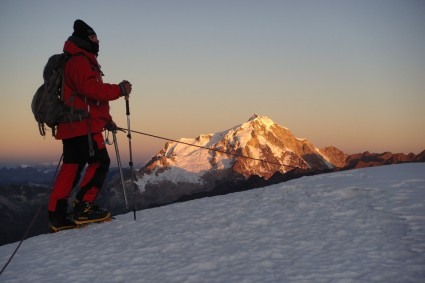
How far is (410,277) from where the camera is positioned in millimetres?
4004

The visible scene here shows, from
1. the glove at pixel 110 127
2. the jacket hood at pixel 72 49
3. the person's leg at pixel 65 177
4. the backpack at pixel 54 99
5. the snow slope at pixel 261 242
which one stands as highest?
the jacket hood at pixel 72 49

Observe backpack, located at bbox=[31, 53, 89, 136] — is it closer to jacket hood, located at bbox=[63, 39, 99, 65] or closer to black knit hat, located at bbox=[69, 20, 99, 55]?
jacket hood, located at bbox=[63, 39, 99, 65]

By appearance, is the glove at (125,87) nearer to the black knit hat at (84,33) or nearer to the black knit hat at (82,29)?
the black knit hat at (84,33)

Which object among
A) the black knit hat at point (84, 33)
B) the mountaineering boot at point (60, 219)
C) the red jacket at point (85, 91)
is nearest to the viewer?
the red jacket at point (85, 91)

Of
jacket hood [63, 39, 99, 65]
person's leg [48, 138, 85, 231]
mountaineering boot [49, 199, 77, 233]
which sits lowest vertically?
mountaineering boot [49, 199, 77, 233]

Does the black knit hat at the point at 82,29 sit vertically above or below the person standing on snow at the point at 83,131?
above

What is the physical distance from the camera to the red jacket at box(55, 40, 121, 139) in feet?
22.2

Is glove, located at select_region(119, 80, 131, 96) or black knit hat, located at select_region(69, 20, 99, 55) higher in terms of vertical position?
black knit hat, located at select_region(69, 20, 99, 55)

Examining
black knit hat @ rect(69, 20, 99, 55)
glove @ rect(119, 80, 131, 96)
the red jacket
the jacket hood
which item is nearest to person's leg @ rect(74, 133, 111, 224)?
the red jacket

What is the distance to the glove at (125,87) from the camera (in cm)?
708

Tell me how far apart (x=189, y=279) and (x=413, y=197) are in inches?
165

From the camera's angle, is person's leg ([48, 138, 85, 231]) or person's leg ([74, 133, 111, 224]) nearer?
person's leg ([48, 138, 85, 231])

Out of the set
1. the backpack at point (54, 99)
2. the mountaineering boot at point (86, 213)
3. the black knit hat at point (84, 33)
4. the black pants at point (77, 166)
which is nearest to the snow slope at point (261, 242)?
the mountaineering boot at point (86, 213)

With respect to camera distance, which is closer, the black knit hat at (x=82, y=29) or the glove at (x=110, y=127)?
the black knit hat at (x=82, y=29)
